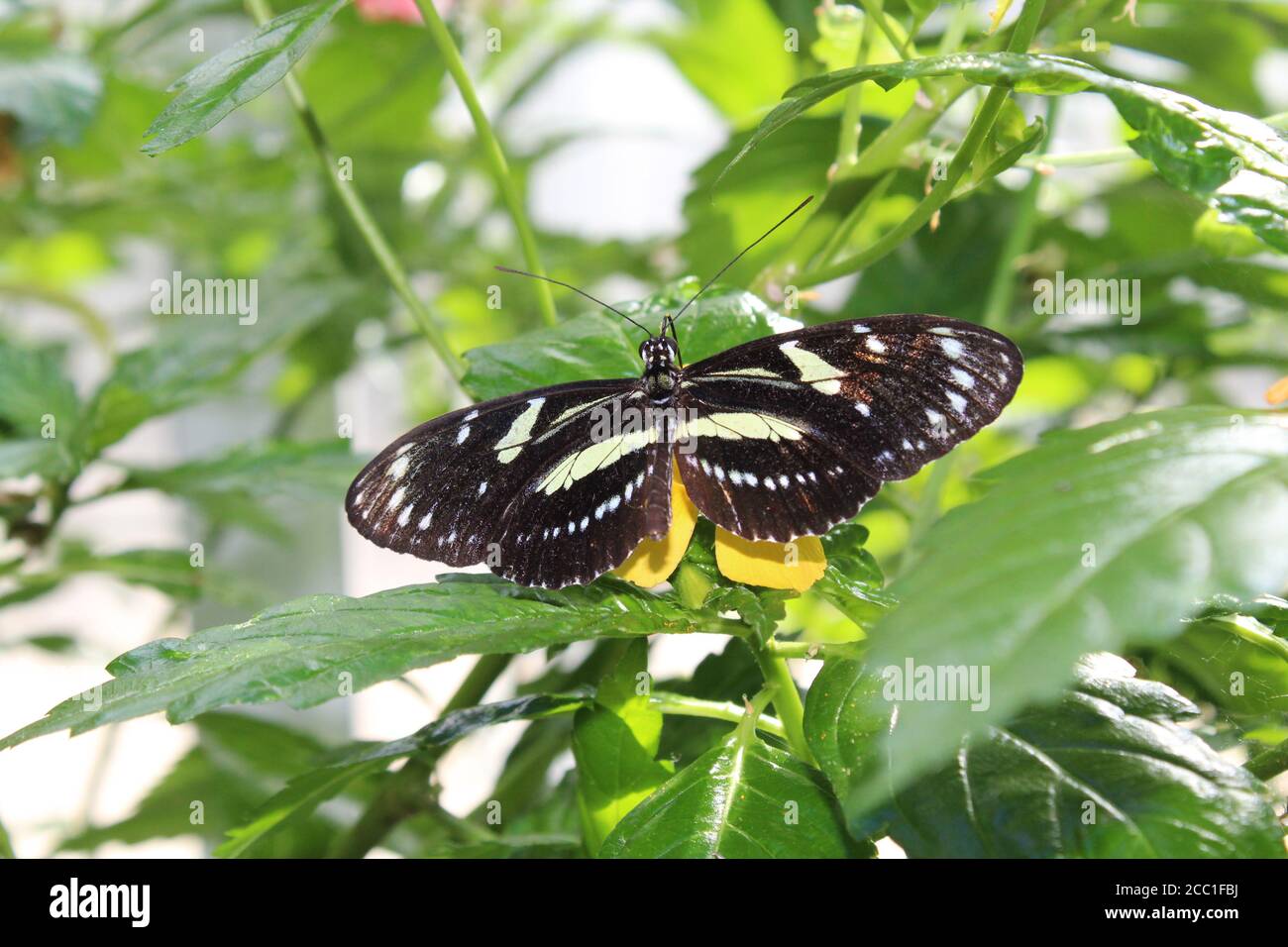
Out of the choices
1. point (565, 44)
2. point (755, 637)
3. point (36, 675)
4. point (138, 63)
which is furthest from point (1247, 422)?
point (36, 675)

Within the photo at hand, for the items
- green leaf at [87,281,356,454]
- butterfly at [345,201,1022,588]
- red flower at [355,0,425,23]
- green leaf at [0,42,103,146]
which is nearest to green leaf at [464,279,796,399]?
butterfly at [345,201,1022,588]

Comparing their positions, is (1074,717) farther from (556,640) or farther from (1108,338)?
(1108,338)

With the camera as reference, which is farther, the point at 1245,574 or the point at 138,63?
the point at 138,63

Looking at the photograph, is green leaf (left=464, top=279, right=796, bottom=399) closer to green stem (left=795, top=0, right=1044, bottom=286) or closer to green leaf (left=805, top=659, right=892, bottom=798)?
green stem (left=795, top=0, right=1044, bottom=286)

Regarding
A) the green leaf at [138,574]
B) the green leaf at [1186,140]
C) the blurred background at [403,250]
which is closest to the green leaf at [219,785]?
the blurred background at [403,250]

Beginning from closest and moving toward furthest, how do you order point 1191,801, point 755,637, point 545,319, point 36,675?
point 1191,801
point 755,637
point 545,319
point 36,675

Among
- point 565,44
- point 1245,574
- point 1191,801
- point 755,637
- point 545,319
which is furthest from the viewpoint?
point 565,44
